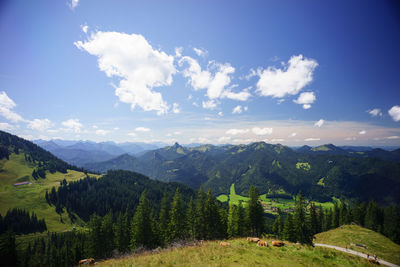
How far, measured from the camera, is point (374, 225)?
2633 inches

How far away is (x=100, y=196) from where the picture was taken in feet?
544

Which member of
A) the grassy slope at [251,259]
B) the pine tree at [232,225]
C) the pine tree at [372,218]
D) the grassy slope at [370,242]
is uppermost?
the grassy slope at [251,259]

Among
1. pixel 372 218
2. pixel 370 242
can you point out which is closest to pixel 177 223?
pixel 370 242

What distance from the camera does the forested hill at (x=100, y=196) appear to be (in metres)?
150

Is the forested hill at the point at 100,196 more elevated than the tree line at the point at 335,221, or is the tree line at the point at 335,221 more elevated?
the tree line at the point at 335,221

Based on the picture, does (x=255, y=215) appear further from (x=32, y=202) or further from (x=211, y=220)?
(x=32, y=202)

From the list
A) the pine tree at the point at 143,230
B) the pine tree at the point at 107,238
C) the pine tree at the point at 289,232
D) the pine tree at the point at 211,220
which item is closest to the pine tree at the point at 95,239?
the pine tree at the point at 107,238

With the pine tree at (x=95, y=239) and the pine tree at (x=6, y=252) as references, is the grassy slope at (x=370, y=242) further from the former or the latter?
the pine tree at (x=6, y=252)

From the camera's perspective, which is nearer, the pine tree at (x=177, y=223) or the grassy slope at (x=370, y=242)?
the grassy slope at (x=370, y=242)

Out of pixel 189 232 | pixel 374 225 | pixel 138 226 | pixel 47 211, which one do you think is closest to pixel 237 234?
pixel 189 232

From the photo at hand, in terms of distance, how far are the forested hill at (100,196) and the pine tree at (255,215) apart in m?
105

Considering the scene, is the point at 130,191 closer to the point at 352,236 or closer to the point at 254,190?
the point at 254,190

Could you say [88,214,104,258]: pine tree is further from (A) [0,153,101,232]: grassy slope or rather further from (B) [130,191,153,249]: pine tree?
(A) [0,153,101,232]: grassy slope

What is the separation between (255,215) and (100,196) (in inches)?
7171
